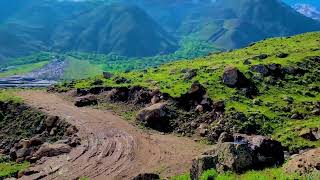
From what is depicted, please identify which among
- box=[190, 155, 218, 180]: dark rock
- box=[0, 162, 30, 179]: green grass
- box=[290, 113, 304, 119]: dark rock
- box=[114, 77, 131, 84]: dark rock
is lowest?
box=[190, 155, 218, 180]: dark rock

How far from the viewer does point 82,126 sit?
3204 inches

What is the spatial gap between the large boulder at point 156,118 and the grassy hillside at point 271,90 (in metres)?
5.51

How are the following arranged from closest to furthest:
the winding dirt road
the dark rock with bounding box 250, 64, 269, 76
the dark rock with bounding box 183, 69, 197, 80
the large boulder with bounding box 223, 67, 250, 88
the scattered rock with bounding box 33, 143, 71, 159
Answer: the winding dirt road, the scattered rock with bounding box 33, 143, 71, 159, the large boulder with bounding box 223, 67, 250, 88, the dark rock with bounding box 250, 64, 269, 76, the dark rock with bounding box 183, 69, 197, 80

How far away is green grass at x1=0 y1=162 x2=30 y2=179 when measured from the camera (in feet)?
226

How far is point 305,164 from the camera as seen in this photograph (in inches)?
1622

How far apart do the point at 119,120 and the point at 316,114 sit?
30.8 metres

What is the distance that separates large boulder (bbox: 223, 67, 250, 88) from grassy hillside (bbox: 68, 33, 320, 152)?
1.23 meters

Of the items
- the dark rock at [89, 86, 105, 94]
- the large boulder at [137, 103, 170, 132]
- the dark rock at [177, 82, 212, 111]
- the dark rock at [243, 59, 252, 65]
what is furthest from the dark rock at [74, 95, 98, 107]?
the dark rock at [243, 59, 252, 65]

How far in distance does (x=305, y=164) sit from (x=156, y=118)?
42635mm

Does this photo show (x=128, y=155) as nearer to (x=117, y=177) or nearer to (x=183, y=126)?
(x=117, y=177)

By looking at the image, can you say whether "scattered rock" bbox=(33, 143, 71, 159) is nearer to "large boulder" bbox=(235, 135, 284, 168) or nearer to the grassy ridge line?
the grassy ridge line

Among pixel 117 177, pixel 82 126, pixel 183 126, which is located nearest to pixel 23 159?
pixel 82 126

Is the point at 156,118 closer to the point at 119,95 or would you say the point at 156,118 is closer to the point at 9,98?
the point at 119,95

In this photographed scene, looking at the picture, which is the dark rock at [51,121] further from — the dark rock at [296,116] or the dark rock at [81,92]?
the dark rock at [296,116]
